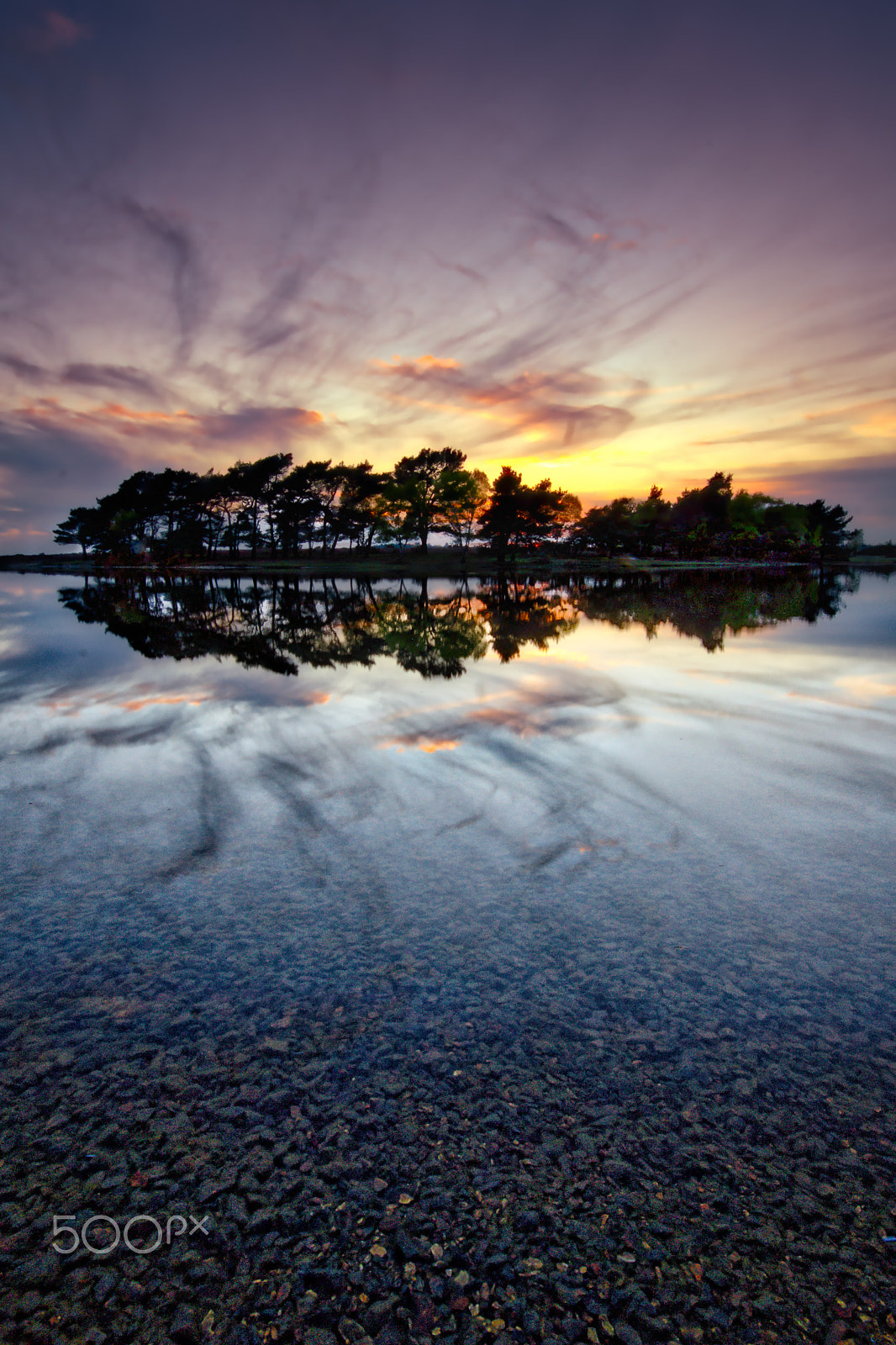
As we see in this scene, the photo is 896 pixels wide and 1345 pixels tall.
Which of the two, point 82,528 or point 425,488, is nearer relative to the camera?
point 425,488

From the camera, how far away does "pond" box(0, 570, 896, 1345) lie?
200 cm

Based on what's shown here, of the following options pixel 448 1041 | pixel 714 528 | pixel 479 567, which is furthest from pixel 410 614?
pixel 714 528

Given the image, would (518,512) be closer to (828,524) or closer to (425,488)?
(425,488)

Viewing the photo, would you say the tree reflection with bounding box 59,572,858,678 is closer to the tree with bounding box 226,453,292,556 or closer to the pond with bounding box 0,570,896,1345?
the pond with bounding box 0,570,896,1345

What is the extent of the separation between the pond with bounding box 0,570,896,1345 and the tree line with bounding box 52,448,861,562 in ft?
254

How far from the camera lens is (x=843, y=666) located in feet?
44.7

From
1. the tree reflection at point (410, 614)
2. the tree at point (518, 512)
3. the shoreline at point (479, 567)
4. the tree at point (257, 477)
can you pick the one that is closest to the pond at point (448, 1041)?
the tree reflection at point (410, 614)

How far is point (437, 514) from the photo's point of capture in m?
82.1

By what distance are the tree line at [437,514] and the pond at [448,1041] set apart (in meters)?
77.3

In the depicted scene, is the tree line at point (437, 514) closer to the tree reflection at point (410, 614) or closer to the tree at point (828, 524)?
the tree at point (828, 524)

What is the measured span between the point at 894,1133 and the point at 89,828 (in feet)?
19.4

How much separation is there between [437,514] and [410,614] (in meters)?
60.7

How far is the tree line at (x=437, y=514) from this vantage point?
3204 inches

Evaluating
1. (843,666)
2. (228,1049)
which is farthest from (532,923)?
(843,666)
